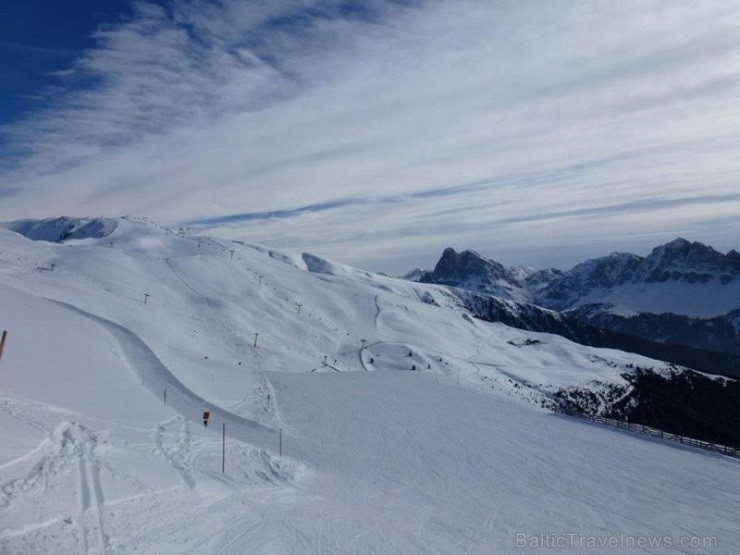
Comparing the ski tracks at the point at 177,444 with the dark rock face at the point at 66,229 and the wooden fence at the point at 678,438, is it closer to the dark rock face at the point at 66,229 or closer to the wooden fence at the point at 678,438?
the wooden fence at the point at 678,438

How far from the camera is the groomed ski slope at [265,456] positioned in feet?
47.0

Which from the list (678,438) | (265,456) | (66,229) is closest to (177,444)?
(265,456)

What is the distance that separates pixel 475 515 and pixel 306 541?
6.89 metres

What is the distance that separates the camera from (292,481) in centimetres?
2097

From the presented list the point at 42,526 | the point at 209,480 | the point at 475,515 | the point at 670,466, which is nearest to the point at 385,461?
the point at 475,515

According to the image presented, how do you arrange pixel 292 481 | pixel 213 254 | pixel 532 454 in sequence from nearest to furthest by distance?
pixel 292 481 → pixel 532 454 → pixel 213 254

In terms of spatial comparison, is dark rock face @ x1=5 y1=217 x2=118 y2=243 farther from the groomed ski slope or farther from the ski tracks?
the ski tracks

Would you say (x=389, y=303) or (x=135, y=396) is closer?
(x=135, y=396)

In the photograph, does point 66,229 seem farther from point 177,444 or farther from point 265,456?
point 265,456

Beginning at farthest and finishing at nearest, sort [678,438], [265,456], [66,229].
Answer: [66,229]
[678,438]
[265,456]

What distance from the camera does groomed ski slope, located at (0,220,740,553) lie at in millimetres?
14320

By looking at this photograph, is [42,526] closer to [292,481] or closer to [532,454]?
[292,481]

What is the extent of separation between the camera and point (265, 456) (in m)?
23.0

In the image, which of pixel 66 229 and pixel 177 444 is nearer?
pixel 177 444
